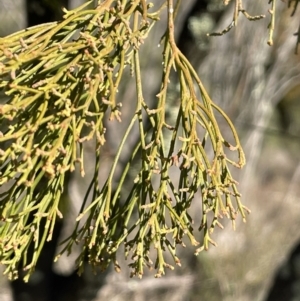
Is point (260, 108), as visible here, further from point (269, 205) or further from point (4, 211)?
point (4, 211)

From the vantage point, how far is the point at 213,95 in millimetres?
2525

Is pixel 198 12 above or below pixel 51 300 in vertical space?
above

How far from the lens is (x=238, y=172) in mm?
3111

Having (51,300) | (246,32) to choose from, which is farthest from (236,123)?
(51,300)

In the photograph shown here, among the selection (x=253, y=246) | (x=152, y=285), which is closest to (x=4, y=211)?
(x=152, y=285)

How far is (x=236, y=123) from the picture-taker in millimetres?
2779

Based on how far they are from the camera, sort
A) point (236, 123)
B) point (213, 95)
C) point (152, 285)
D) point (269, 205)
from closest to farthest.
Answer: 1. point (213, 95)
2. point (236, 123)
3. point (152, 285)
4. point (269, 205)

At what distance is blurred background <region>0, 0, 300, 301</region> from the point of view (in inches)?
87.0

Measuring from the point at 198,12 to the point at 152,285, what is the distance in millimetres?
1672

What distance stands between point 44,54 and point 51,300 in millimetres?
2253

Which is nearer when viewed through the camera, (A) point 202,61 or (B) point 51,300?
(A) point 202,61

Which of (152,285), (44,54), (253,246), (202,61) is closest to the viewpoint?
(44,54)

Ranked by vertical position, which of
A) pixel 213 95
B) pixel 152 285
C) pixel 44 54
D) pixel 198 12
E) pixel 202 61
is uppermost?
pixel 44 54

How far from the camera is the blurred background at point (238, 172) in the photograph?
2209 mm
